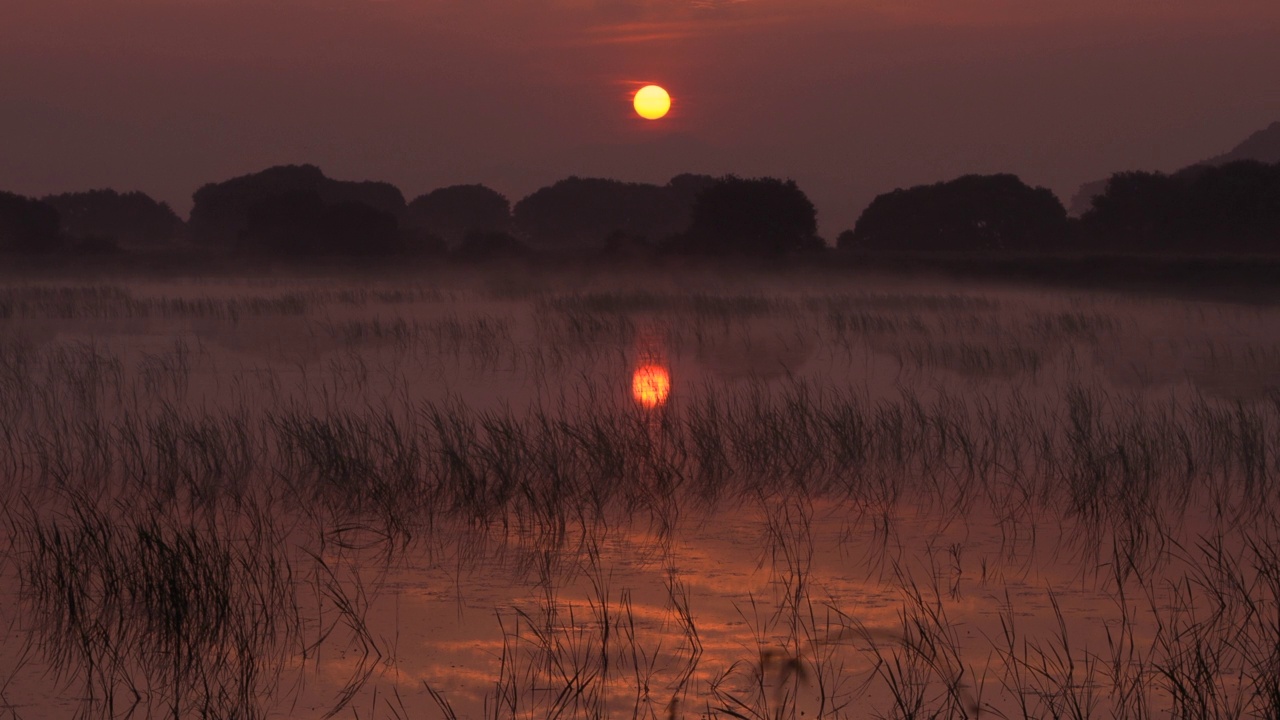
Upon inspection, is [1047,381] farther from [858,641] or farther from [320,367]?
[858,641]

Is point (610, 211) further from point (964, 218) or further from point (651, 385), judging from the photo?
point (651, 385)

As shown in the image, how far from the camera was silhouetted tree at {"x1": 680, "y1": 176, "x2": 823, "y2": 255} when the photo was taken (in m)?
45.2

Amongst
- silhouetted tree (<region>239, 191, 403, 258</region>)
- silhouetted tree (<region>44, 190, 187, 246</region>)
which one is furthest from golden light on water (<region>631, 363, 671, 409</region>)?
silhouetted tree (<region>44, 190, 187, 246</region>)

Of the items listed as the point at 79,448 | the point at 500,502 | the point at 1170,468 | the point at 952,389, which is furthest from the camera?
the point at 952,389

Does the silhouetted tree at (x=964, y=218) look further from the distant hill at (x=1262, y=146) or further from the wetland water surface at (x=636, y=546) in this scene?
the distant hill at (x=1262, y=146)

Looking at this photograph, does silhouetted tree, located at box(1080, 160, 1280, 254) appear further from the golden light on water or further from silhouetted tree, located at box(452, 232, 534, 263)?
the golden light on water

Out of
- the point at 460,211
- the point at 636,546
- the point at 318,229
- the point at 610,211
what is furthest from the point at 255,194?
the point at 636,546

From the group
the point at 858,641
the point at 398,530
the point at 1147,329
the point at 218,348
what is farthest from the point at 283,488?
the point at 1147,329

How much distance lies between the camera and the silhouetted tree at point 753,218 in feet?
148

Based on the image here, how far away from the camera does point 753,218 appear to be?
45.4 meters

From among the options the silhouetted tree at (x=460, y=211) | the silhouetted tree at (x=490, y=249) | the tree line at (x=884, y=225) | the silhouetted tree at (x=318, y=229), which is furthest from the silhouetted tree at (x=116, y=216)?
the silhouetted tree at (x=490, y=249)

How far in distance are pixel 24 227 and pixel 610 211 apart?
43374mm

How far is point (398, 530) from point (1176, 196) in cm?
4289

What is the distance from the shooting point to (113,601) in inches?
193
